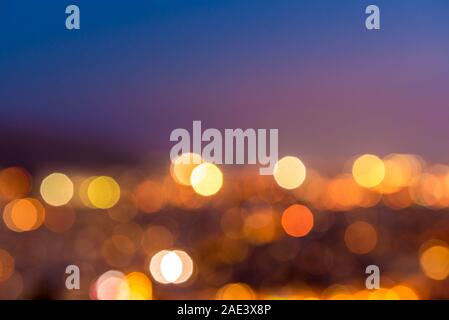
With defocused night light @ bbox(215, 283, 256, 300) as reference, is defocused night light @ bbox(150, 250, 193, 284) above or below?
above

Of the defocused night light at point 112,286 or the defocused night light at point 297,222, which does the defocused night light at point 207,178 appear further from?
the defocused night light at point 112,286

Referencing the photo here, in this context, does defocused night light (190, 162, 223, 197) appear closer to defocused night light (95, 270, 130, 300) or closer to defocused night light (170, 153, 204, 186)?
defocused night light (170, 153, 204, 186)

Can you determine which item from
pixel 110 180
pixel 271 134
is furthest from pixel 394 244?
pixel 110 180

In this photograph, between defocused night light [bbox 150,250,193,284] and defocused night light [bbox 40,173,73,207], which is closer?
defocused night light [bbox 40,173,73,207]

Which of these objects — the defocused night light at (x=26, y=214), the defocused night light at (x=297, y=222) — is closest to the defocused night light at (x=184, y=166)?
the defocused night light at (x=297, y=222)

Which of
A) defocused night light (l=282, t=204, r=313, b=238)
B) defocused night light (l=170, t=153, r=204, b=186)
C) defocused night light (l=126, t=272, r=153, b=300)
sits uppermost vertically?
defocused night light (l=170, t=153, r=204, b=186)

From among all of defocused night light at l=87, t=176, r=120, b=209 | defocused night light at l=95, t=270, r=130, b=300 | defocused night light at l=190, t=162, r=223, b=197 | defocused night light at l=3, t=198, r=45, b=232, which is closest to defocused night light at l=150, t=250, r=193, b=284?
defocused night light at l=95, t=270, r=130, b=300

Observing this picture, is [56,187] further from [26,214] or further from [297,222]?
[297,222]

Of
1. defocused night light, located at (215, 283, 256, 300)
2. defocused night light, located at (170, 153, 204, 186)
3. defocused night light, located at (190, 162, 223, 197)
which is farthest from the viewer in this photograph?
defocused night light, located at (190, 162, 223, 197)
